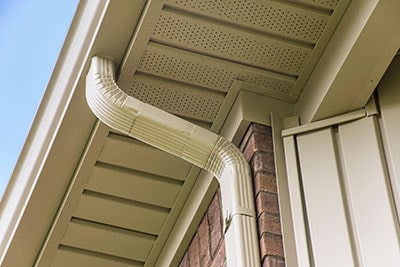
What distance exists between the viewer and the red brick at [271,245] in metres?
2.33

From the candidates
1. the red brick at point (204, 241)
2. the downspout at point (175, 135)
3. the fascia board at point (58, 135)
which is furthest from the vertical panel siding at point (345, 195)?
the fascia board at point (58, 135)

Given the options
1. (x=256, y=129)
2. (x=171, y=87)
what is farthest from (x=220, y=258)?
(x=171, y=87)

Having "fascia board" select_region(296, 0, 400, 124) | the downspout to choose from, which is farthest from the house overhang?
the downspout

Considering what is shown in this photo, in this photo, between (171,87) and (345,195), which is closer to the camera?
(345,195)

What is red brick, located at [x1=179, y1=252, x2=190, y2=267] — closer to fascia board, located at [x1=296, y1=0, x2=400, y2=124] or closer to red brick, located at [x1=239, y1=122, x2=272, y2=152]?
red brick, located at [x1=239, y1=122, x2=272, y2=152]

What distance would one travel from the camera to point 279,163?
8.32 ft

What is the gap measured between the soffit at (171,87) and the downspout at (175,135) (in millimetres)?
115

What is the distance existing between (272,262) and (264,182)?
0.26 m

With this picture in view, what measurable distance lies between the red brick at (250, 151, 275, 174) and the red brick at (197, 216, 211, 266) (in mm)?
354

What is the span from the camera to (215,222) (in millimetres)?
2746

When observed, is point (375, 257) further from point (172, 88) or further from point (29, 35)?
point (29, 35)

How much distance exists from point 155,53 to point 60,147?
45 cm

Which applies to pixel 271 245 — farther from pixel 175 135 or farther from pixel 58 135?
pixel 58 135

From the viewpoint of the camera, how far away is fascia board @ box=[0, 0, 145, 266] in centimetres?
253
